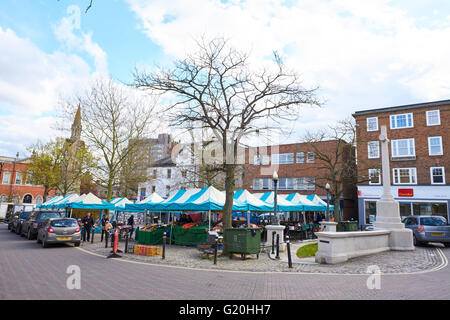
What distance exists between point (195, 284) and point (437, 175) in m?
30.9

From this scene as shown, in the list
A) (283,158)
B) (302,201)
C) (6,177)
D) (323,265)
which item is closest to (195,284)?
(323,265)

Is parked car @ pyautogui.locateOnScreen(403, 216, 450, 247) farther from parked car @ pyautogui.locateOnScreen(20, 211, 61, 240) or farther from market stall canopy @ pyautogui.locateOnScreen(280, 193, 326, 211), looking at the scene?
parked car @ pyautogui.locateOnScreen(20, 211, 61, 240)

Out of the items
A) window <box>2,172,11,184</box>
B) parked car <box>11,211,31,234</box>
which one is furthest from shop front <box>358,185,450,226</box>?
window <box>2,172,11,184</box>

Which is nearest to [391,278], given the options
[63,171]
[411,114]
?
[411,114]

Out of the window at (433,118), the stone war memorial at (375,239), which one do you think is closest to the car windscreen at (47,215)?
the stone war memorial at (375,239)

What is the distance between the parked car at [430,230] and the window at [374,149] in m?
17.3

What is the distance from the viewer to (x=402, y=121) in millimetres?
31547

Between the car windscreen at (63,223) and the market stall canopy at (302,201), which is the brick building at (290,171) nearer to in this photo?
the market stall canopy at (302,201)

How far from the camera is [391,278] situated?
825 centimetres

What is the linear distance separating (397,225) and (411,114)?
21.7 m

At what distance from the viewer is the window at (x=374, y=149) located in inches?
1266

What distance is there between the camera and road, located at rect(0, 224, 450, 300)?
6273 millimetres
